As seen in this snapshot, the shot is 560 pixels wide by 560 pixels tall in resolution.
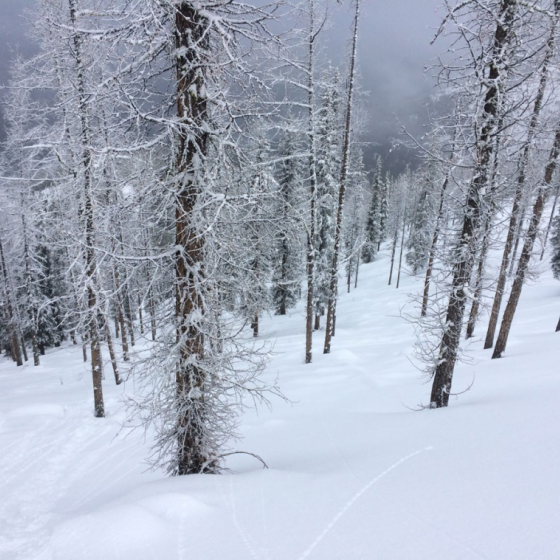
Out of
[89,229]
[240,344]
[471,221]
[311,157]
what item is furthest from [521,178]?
[89,229]

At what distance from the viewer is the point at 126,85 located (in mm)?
4641

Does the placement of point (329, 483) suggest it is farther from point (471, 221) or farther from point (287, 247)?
point (287, 247)

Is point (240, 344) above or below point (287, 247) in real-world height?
above

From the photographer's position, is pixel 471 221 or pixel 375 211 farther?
pixel 375 211

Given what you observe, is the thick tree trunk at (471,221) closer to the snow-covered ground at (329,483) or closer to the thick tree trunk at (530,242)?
the snow-covered ground at (329,483)

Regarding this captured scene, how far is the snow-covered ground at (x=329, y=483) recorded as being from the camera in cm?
320

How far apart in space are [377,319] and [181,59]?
83.0ft

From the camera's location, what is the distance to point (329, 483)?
181 inches

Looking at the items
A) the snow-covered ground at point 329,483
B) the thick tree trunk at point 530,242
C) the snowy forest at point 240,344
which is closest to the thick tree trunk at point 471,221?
the snowy forest at point 240,344

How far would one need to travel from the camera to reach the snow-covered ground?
3.20 meters

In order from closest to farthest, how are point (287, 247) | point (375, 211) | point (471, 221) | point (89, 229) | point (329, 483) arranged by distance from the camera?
point (329, 483) < point (471, 221) < point (89, 229) < point (287, 247) < point (375, 211)

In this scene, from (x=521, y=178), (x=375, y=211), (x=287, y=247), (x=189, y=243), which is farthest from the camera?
(x=375, y=211)

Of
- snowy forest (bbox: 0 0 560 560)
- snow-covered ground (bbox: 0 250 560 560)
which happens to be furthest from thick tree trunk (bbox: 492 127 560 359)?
snow-covered ground (bbox: 0 250 560 560)

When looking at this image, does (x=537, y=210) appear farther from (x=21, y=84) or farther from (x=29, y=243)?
(x=29, y=243)
